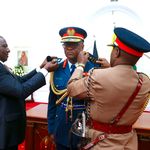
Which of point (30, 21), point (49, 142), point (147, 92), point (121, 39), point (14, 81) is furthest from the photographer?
point (30, 21)

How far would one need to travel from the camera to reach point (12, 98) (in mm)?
1698

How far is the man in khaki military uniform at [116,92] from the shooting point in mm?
1227

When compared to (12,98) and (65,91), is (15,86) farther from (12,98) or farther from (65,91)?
(65,91)

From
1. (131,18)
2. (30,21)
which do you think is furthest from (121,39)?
(30,21)

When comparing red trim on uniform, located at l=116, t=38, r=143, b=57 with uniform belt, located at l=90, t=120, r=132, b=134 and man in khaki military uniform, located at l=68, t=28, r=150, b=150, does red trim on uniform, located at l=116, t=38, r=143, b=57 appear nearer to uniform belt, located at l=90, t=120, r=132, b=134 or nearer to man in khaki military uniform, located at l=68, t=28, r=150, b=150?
man in khaki military uniform, located at l=68, t=28, r=150, b=150

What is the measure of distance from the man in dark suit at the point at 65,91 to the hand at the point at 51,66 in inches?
2.3

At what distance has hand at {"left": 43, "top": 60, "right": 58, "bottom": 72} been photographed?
5.71ft

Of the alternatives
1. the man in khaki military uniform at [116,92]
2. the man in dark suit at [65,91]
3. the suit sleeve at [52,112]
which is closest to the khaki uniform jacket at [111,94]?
the man in khaki military uniform at [116,92]

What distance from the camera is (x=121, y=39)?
1213 millimetres

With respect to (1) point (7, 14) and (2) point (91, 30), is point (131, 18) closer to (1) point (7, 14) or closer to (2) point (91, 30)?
(2) point (91, 30)

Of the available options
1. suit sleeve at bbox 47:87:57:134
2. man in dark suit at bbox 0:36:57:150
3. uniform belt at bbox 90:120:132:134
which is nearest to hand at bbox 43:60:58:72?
man in dark suit at bbox 0:36:57:150

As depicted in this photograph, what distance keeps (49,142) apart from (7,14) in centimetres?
159

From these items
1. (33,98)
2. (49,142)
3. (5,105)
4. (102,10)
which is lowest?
(49,142)

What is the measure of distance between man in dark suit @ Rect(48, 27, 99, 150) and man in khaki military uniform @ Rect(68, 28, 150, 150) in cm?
36
